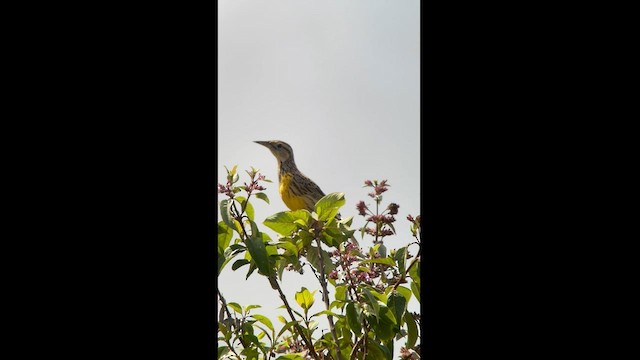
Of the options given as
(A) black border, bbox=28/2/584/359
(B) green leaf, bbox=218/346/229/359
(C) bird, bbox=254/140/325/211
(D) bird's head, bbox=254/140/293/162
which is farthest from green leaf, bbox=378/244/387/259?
(D) bird's head, bbox=254/140/293/162

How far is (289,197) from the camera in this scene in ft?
9.93

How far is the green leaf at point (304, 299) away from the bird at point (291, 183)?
1625mm

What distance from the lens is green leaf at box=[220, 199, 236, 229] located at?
3.51 ft

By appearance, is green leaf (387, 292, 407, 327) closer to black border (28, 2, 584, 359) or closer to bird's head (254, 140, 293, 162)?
black border (28, 2, 584, 359)

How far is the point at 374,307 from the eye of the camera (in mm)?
1036

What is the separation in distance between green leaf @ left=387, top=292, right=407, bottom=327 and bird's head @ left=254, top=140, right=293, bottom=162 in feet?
6.97

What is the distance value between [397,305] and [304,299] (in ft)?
0.96

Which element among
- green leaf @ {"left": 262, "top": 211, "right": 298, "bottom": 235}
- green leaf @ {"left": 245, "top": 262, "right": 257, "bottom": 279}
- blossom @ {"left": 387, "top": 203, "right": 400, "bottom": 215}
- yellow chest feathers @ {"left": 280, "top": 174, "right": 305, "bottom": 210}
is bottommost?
green leaf @ {"left": 245, "top": 262, "right": 257, "bottom": 279}

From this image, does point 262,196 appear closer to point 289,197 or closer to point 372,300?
point 372,300
